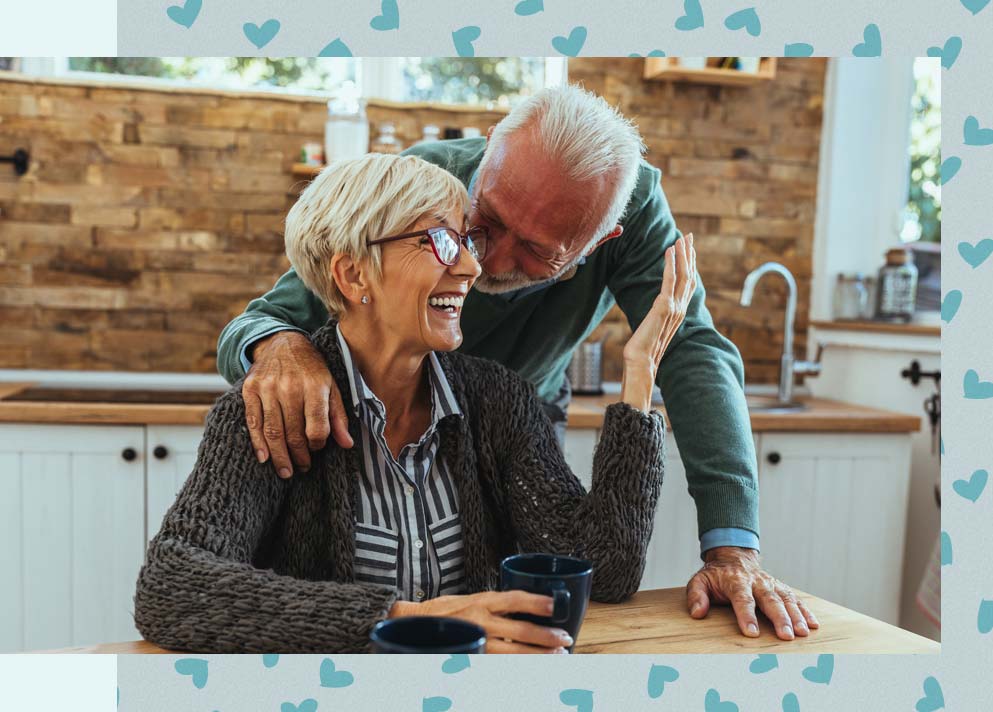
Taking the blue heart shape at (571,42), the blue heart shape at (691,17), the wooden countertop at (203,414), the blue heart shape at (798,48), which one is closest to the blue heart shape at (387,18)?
the blue heart shape at (571,42)

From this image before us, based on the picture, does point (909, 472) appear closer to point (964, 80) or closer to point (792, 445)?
point (792, 445)

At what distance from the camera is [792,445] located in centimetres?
269

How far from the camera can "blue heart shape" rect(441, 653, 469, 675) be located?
30.0 inches

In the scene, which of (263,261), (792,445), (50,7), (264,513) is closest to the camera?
(50,7)

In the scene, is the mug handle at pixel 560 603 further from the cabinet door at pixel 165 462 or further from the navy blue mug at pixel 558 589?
the cabinet door at pixel 165 462

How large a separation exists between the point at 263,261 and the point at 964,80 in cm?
242

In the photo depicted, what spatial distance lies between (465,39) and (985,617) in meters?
0.77

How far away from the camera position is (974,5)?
2.90 feet

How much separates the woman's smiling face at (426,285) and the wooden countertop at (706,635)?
41 centimetres

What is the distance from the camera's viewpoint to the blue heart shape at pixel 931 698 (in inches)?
33.4

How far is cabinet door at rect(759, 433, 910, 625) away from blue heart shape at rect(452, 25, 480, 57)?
2042mm

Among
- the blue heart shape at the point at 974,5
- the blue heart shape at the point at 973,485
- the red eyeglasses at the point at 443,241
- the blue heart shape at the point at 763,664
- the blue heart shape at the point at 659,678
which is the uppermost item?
the blue heart shape at the point at 974,5

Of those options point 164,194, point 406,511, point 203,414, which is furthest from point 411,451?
point 164,194

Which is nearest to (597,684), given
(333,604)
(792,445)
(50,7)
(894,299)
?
(333,604)
